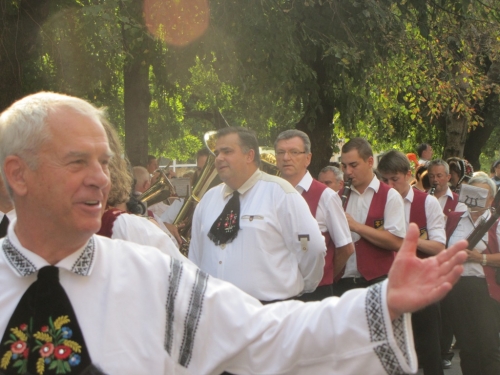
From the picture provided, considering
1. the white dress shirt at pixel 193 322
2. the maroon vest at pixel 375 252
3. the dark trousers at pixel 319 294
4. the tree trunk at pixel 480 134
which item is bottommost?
the tree trunk at pixel 480 134

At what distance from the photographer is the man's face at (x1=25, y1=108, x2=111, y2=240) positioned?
87.9 inches

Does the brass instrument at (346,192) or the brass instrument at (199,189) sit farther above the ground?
the brass instrument at (346,192)

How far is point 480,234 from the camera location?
248 inches

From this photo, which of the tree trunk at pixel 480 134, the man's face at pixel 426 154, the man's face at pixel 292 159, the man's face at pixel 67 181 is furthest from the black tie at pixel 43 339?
the tree trunk at pixel 480 134

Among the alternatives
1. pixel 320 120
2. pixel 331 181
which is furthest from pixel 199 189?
pixel 320 120

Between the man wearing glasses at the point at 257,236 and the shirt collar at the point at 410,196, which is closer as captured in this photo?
the man wearing glasses at the point at 257,236

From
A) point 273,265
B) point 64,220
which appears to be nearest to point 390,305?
point 64,220

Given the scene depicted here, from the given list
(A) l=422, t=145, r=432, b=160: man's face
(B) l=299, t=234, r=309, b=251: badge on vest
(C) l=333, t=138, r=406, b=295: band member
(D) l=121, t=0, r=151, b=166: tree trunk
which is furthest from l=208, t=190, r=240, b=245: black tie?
(A) l=422, t=145, r=432, b=160: man's face

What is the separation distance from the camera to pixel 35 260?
2.24 meters

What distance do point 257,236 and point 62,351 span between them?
3.19m

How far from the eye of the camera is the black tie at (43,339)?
2.14 metres

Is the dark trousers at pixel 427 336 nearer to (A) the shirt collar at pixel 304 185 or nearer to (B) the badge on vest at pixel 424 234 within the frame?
(B) the badge on vest at pixel 424 234

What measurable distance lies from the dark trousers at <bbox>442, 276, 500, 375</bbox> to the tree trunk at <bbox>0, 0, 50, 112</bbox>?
495 cm

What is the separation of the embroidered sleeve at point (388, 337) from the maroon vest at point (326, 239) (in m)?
3.89
